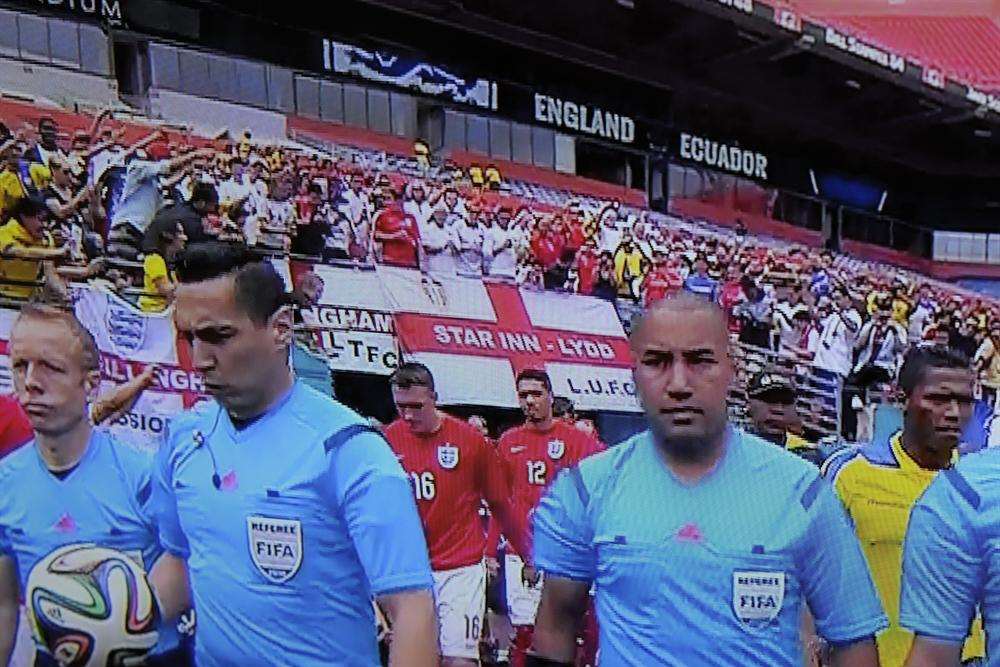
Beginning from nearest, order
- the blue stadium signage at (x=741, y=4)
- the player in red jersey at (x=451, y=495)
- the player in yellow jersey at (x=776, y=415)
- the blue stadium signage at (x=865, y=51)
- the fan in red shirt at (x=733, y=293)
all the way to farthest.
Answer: the player in yellow jersey at (x=776, y=415) < the player in red jersey at (x=451, y=495) < the fan in red shirt at (x=733, y=293) < the blue stadium signage at (x=741, y=4) < the blue stadium signage at (x=865, y=51)

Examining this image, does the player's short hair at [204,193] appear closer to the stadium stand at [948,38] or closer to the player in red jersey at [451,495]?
the player in red jersey at [451,495]

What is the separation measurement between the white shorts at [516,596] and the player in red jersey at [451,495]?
1.02 m

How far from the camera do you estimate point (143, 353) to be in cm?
818

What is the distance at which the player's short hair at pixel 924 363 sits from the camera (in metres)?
4.62

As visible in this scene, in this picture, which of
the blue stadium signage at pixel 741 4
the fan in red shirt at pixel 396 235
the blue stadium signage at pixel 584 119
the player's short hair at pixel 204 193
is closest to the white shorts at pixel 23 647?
the player's short hair at pixel 204 193

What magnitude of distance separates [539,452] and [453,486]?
1063mm

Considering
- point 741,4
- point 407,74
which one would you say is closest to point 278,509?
point 407,74

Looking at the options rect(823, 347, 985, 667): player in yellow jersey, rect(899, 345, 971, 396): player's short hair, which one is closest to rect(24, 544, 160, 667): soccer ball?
rect(823, 347, 985, 667): player in yellow jersey

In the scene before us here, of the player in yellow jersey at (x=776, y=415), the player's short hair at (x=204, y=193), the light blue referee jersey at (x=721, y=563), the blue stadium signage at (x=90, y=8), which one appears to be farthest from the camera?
the blue stadium signage at (x=90, y=8)

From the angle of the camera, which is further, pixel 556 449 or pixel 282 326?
pixel 556 449

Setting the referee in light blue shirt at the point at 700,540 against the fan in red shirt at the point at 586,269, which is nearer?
the referee in light blue shirt at the point at 700,540

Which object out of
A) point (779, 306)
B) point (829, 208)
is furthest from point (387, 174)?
point (829, 208)

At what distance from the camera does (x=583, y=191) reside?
1823cm

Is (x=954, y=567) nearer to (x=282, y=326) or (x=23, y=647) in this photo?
(x=282, y=326)
